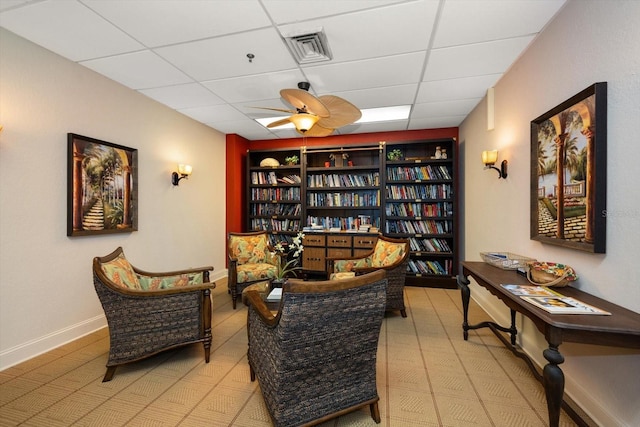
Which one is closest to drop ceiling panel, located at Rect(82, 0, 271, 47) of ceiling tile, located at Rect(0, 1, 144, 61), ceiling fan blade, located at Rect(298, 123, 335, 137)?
ceiling tile, located at Rect(0, 1, 144, 61)

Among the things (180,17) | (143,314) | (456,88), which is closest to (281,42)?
(180,17)

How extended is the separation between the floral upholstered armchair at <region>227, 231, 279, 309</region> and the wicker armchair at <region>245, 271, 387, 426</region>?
2.00 meters

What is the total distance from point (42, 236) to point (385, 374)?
308 centimetres

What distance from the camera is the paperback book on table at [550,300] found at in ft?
4.46

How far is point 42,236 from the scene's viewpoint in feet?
7.82

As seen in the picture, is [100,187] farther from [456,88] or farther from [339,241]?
[456,88]

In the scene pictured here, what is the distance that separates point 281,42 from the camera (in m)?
2.28

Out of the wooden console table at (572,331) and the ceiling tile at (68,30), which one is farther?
the ceiling tile at (68,30)

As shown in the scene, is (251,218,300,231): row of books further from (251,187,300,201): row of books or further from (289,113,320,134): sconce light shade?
(289,113,320,134): sconce light shade

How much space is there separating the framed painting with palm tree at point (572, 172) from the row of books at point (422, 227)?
224 centimetres

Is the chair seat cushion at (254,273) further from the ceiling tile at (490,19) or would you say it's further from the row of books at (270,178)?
the ceiling tile at (490,19)

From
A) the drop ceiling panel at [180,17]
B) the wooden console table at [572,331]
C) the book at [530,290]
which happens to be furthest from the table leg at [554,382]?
the drop ceiling panel at [180,17]

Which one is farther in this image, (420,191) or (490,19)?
(420,191)

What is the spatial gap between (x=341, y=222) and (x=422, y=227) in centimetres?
134
